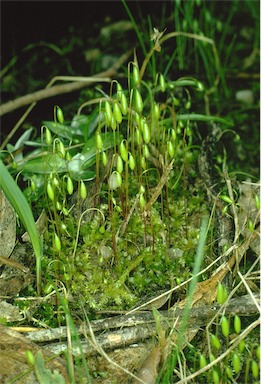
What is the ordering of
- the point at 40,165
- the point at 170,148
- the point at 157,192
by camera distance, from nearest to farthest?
the point at 170,148 → the point at 157,192 → the point at 40,165

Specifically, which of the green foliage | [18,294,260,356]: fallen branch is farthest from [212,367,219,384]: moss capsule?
the green foliage

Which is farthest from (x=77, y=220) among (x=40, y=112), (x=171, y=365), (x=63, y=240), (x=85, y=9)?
(x=85, y=9)

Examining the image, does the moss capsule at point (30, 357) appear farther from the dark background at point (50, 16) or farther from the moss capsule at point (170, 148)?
the dark background at point (50, 16)

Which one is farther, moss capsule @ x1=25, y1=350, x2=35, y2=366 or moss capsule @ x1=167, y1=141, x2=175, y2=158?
moss capsule @ x1=167, y1=141, x2=175, y2=158

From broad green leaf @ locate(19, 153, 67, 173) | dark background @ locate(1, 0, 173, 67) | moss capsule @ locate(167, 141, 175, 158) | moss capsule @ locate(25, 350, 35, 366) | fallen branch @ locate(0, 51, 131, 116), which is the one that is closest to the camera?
moss capsule @ locate(25, 350, 35, 366)

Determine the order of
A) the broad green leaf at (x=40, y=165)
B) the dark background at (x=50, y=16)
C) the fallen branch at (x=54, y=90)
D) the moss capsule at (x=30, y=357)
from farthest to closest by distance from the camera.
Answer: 1. the dark background at (x=50, y=16)
2. the fallen branch at (x=54, y=90)
3. the broad green leaf at (x=40, y=165)
4. the moss capsule at (x=30, y=357)

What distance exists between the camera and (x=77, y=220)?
6.48ft

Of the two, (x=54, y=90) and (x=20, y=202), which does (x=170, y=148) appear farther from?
(x=54, y=90)

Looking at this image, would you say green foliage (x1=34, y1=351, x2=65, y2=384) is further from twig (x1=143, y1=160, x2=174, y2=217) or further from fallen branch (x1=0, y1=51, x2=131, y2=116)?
fallen branch (x1=0, y1=51, x2=131, y2=116)

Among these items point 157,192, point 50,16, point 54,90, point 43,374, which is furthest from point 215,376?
point 50,16

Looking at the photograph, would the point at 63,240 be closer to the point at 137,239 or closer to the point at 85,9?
the point at 137,239

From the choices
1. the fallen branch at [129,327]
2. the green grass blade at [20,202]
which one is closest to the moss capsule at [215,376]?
the fallen branch at [129,327]

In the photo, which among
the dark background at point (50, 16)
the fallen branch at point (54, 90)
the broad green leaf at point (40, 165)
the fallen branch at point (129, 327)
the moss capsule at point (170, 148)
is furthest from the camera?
the dark background at point (50, 16)

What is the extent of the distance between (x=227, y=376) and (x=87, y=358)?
0.33 m
